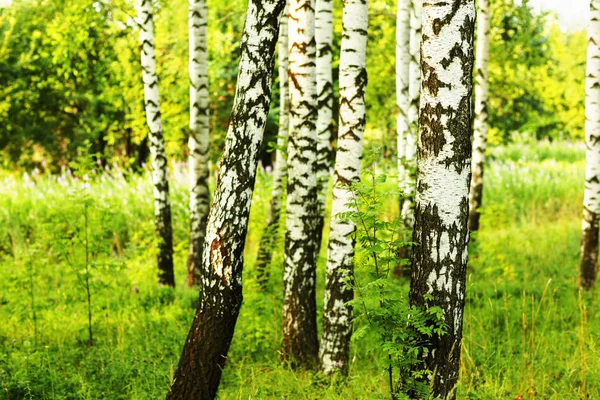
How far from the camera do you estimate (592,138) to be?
7551 mm

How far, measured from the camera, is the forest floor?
16.0 feet

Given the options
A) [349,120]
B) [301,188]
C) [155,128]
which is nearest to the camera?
[349,120]

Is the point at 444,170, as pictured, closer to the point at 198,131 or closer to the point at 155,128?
the point at 198,131

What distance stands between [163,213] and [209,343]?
13.4ft

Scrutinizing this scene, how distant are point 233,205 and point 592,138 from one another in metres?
5.36

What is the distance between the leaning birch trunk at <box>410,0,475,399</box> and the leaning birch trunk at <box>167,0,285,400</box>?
1.24m

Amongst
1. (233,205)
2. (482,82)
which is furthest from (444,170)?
(482,82)

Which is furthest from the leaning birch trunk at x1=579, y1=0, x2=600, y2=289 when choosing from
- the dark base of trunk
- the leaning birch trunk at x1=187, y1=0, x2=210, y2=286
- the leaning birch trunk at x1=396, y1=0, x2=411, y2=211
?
the leaning birch trunk at x1=187, y1=0, x2=210, y2=286

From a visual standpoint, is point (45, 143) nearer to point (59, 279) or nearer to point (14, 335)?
point (59, 279)

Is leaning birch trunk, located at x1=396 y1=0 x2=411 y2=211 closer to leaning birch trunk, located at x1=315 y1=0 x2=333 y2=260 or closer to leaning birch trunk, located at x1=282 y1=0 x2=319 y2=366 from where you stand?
leaning birch trunk, located at x1=315 y1=0 x2=333 y2=260

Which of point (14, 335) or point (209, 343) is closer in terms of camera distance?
point (209, 343)

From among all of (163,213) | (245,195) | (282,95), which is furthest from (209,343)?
(282,95)

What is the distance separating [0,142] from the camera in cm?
1844

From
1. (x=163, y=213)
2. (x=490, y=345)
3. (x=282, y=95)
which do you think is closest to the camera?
(x=490, y=345)
